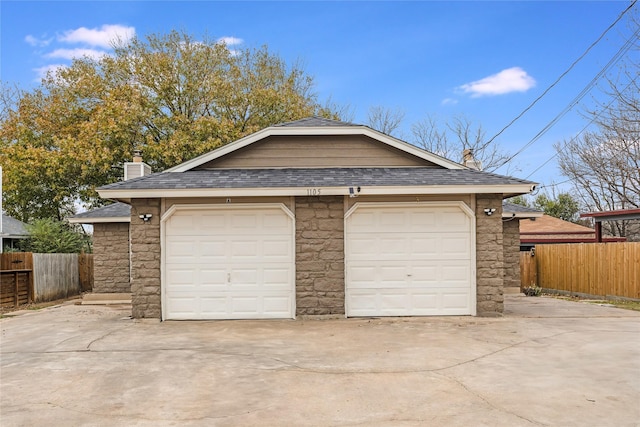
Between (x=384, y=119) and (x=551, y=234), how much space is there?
1225cm

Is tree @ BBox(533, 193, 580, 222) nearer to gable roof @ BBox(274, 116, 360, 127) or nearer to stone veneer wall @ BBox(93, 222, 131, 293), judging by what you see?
gable roof @ BBox(274, 116, 360, 127)

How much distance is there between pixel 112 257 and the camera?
14.6 metres

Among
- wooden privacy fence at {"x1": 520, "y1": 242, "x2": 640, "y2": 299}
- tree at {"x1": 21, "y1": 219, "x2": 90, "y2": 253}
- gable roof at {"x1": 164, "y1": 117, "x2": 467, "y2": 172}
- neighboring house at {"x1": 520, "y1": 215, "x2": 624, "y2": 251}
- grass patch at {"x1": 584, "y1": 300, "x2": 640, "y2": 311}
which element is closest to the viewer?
gable roof at {"x1": 164, "y1": 117, "x2": 467, "y2": 172}

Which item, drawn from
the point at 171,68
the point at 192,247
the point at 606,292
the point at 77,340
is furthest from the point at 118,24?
the point at 606,292

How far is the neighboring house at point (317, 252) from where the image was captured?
10.1m

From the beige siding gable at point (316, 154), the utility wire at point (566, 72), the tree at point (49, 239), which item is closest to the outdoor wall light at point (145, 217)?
the beige siding gable at point (316, 154)

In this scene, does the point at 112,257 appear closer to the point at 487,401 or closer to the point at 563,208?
the point at 487,401

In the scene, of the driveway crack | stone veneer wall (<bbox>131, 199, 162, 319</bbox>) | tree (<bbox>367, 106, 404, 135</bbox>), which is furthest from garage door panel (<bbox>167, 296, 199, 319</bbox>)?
tree (<bbox>367, 106, 404, 135</bbox>)

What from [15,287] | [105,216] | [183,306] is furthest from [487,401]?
[15,287]

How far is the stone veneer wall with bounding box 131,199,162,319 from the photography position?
10.1 metres

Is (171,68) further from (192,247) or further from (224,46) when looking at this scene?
(192,247)

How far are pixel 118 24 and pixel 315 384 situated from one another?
26284 mm

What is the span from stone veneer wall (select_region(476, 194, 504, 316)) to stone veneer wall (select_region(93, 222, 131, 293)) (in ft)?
32.6

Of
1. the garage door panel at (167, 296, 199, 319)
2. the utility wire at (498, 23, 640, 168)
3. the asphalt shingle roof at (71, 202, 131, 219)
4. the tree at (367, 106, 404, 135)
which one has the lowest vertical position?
the garage door panel at (167, 296, 199, 319)
